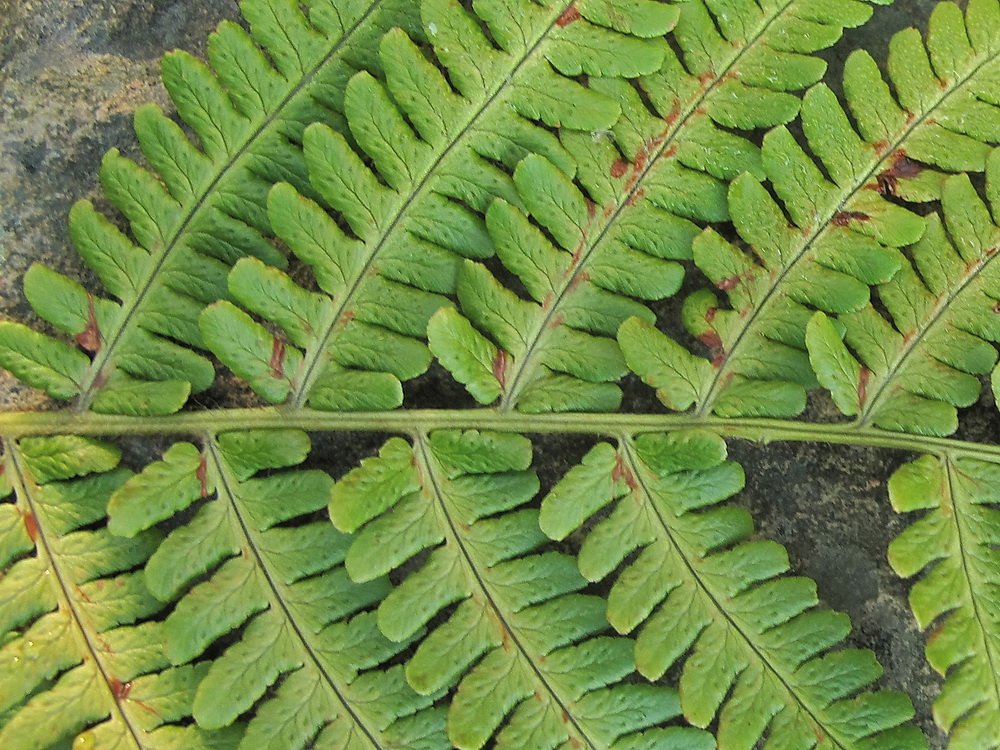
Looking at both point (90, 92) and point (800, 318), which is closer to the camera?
point (800, 318)

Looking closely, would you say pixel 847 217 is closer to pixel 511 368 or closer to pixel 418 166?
pixel 511 368

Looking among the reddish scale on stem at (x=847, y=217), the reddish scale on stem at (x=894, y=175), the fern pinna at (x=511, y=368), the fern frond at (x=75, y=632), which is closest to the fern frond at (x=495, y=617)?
the fern pinna at (x=511, y=368)

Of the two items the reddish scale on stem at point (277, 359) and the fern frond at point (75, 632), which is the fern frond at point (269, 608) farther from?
the reddish scale on stem at point (277, 359)

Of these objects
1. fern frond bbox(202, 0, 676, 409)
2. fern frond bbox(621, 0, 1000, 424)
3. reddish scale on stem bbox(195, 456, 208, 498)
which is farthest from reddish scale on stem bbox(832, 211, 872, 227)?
reddish scale on stem bbox(195, 456, 208, 498)

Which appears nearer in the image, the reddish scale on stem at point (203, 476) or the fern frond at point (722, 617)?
the fern frond at point (722, 617)

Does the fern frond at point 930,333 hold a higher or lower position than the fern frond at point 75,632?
lower

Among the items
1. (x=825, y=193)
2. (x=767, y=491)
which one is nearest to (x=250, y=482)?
(x=767, y=491)

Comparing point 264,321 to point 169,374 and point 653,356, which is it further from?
point 653,356
